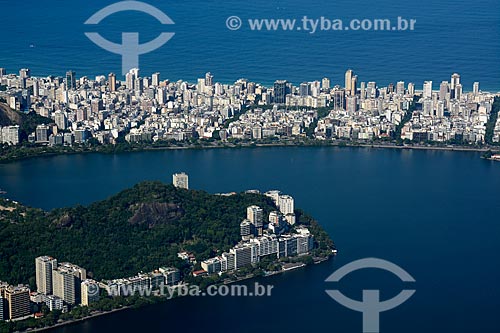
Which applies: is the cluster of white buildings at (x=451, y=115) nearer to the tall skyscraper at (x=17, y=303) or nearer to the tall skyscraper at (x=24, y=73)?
the tall skyscraper at (x=24, y=73)

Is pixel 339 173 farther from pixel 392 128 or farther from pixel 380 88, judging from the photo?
pixel 380 88

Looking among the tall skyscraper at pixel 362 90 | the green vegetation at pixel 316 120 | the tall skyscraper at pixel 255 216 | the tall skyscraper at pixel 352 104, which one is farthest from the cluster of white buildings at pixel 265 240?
the tall skyscraper at pixel 362 90

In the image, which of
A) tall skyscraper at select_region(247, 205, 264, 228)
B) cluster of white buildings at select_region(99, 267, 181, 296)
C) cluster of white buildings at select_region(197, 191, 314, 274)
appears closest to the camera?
cluster of white buildings at select_region(99, 267, 181, 296)

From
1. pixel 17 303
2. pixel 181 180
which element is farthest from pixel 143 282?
pixel 181 180

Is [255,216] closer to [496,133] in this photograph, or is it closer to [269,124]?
[269,124]

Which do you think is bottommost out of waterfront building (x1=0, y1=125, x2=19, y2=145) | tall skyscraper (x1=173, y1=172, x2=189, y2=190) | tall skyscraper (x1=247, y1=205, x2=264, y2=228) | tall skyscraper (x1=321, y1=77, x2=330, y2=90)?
tall skyscraper (x1=247, y1=205, x2=264, y2=228)

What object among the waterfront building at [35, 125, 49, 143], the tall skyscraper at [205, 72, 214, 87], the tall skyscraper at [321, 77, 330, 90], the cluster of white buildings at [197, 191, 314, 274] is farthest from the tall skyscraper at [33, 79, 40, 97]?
the cluster of white buildings at [197, 191, 314, 274]

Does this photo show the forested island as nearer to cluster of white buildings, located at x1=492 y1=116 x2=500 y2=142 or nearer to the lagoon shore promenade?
the lagoon shore promenade
